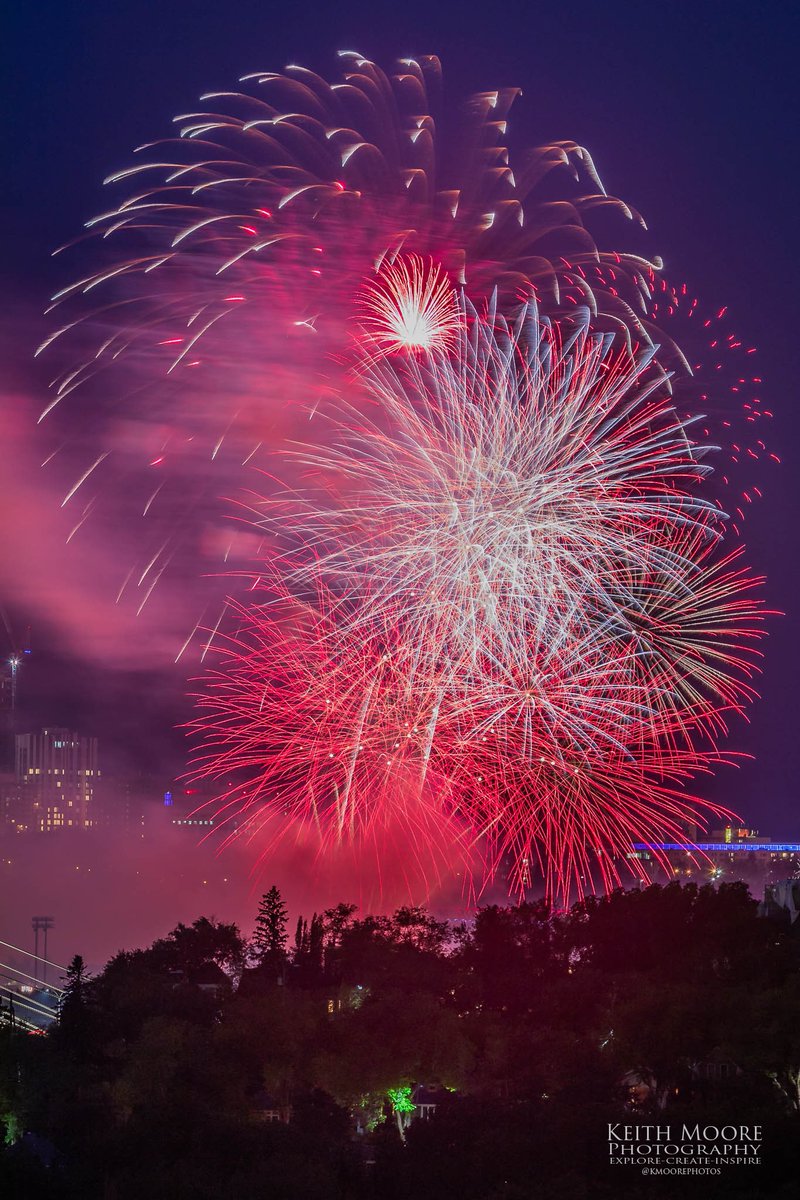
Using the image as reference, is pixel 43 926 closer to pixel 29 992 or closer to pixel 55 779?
pixel 29 992

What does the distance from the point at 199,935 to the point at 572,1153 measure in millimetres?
30332

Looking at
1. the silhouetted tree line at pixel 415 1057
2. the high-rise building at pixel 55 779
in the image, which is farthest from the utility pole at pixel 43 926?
the silhouetted tree line at pixel 415 1057

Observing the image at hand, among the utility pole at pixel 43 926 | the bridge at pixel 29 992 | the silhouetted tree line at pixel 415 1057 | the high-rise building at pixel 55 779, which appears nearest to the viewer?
the silhouetted tree line at pixel 415 1057

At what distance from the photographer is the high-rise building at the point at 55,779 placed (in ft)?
332

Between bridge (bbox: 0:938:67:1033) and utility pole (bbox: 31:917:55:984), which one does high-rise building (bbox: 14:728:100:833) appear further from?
bridge (bbox: 0:938:67:1033)

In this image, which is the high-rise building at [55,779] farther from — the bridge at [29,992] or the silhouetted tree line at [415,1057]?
the silhouetted tree line at [415,1057]

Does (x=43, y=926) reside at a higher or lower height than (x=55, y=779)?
lower

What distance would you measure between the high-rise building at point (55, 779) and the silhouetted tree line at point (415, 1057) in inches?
1936

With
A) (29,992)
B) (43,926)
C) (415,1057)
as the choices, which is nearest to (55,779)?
(43,926)

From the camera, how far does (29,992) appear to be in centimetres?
9400

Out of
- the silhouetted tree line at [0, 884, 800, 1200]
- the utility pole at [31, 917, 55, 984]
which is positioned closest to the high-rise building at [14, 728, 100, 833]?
the utility pole at [31, 917, 55, 984]

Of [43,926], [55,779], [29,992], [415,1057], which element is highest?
[55,779]

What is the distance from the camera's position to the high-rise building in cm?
10112

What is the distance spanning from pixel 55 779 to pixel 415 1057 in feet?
232
